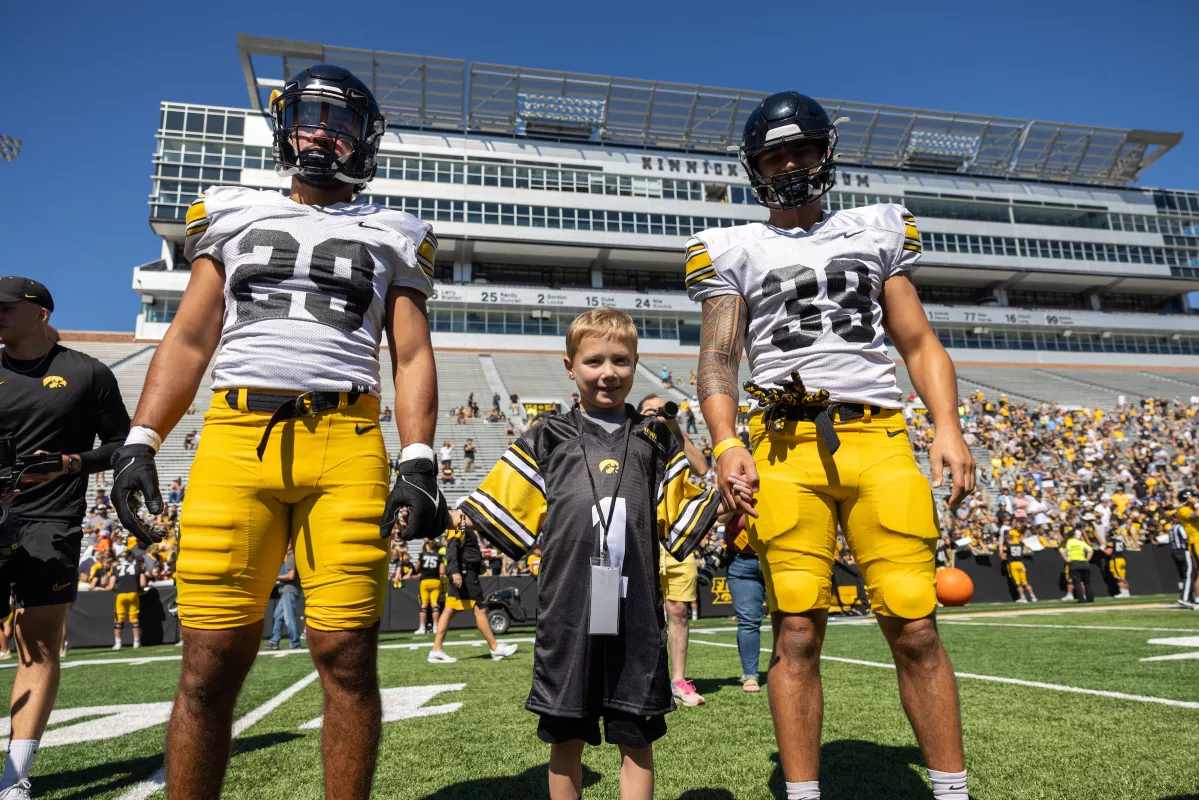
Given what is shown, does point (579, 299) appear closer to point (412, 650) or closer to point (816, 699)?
point (412, 650)

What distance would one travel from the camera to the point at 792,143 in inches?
112

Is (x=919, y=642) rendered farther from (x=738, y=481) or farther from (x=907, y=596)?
(x=738, y=481)

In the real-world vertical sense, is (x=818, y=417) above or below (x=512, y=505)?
above

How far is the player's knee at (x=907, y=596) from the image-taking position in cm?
242

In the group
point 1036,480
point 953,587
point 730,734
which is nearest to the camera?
point 953,587

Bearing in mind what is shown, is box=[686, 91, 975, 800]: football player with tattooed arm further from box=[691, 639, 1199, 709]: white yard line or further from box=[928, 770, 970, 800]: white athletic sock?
box=[691, 639, 1199, 709]: white yard line

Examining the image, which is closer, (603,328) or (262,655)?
(603,328)

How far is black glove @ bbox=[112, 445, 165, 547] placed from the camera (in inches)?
85.0

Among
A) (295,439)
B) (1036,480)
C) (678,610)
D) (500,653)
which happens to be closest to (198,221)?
(295,439)

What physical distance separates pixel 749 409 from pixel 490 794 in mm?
1938

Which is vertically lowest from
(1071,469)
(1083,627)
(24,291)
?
(1083,627)

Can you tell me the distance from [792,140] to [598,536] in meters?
1.62

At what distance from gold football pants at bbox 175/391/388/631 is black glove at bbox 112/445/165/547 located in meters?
0.10

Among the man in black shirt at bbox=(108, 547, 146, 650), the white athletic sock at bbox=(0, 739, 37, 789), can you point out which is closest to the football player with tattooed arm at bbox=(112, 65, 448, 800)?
the white athletic sock at bbox=(0, 739, 37, 789)
